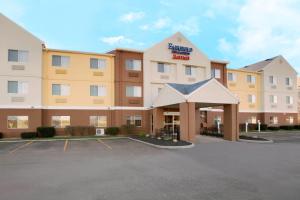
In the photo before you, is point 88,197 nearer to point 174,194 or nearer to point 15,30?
point 174,194

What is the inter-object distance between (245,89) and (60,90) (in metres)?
25.9

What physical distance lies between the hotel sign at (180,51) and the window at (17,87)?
1657cm

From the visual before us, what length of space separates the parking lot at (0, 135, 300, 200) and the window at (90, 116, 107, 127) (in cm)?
1463

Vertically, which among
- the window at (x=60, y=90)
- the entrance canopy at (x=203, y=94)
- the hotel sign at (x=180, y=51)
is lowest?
the entrance canopy at (x=203, y=94)

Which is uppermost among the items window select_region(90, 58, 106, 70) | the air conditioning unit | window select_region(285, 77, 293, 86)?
window select_region(90, 58, 106, 70)

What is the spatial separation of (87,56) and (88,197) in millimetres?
22610

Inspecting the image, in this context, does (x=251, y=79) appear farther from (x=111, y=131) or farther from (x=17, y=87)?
(x=17, y=87)

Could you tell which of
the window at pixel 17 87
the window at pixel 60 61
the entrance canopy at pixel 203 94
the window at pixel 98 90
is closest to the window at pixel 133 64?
the window at pixel 98 90

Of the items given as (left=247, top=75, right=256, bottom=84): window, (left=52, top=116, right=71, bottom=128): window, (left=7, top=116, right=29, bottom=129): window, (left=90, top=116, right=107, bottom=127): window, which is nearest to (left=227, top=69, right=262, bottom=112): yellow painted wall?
(left=247, top=75, right=256, bottom=84): window

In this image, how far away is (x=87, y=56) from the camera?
2689 centimetres

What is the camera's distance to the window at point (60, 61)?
25672mm

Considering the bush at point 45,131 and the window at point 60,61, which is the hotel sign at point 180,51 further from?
the bush at point 45,131

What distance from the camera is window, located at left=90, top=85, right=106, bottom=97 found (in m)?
27.0

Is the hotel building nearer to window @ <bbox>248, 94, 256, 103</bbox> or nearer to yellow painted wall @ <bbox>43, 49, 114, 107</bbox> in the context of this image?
yellow painted wall @ <bbox>43, 49, 114, 107</bbox>
